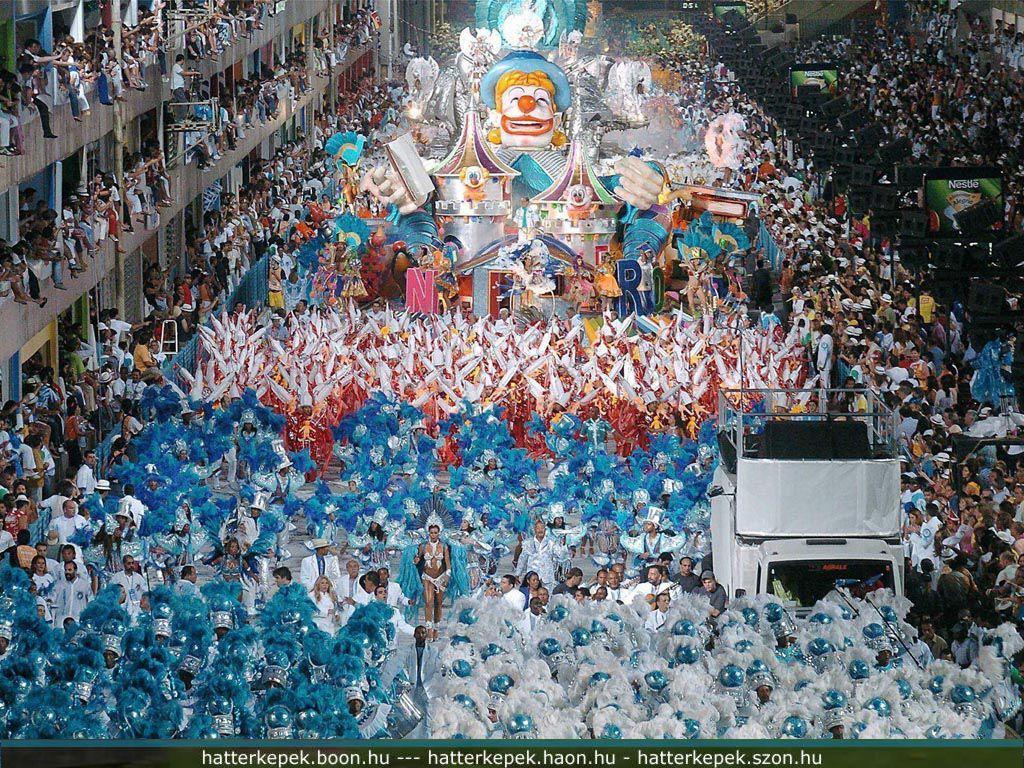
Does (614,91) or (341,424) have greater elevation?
(614,91)

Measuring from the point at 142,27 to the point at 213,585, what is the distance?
2374 cm

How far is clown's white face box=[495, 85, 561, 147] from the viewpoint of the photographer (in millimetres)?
50500

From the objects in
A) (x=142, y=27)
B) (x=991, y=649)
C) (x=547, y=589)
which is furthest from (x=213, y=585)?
(x=142, y=27)

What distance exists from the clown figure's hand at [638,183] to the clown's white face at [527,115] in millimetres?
2784

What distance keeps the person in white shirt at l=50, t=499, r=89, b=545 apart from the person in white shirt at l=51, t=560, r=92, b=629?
1.32m

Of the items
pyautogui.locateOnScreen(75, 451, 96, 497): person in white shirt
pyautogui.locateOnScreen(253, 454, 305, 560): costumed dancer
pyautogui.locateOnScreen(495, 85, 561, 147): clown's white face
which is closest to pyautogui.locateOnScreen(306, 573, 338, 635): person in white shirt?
pyautogui.locateOnScreen(253, 454, 305, 560): costumed dancer

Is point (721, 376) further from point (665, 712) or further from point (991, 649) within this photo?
point (665, 712)

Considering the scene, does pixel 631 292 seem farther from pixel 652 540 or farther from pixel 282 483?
pixel 652 540

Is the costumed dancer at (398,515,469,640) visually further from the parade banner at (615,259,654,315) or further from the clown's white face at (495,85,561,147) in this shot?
the clown's white face at (495,85,561,147)

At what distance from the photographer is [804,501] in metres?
24.9

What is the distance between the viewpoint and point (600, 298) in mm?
46188

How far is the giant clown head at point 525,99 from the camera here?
50.5 metres

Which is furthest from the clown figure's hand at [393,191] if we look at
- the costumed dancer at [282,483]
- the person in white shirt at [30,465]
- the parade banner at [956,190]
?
the person in white shirt at [30,465]

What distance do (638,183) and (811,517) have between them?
2372cm
